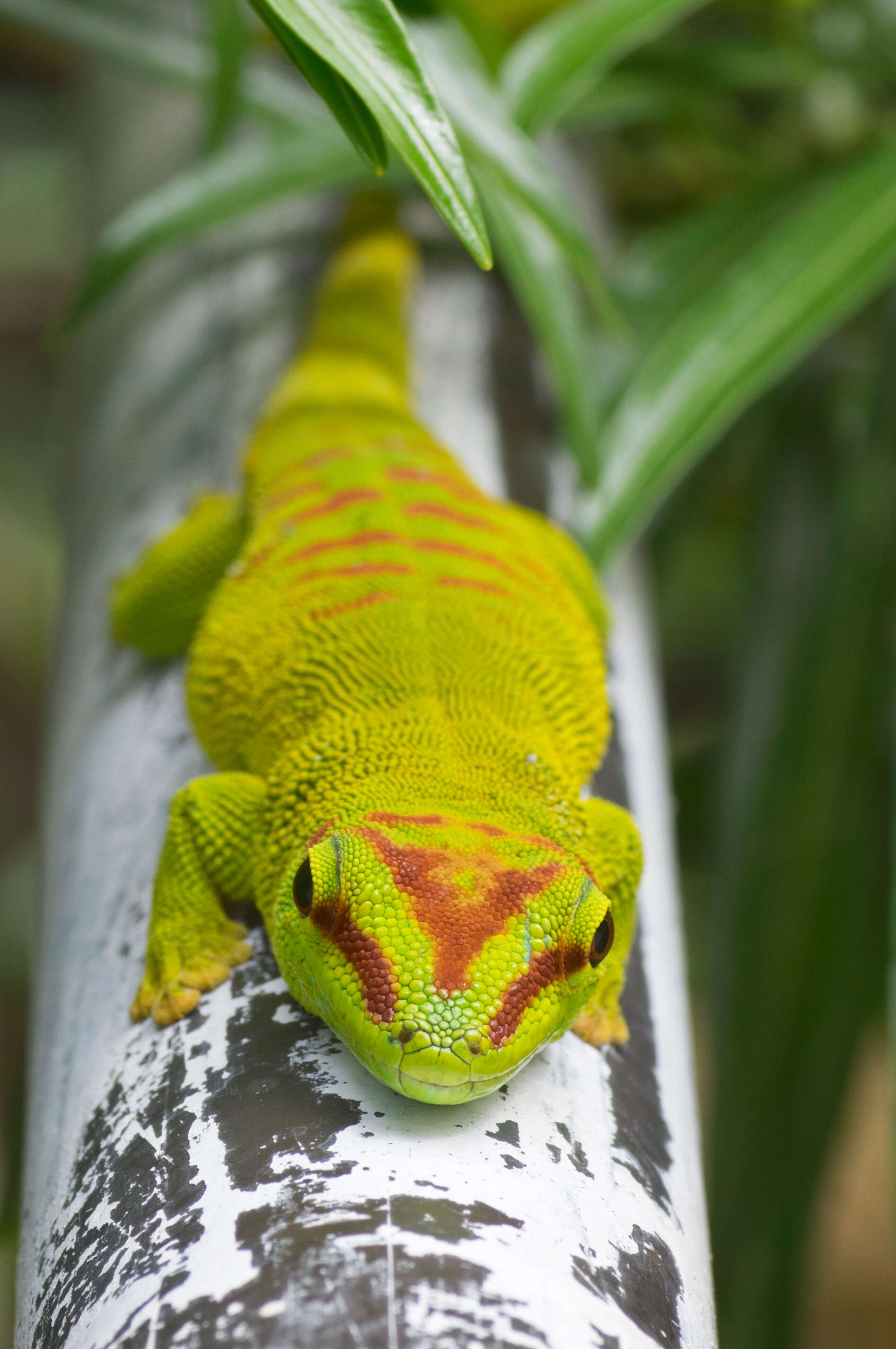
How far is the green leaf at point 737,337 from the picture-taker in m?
1.97

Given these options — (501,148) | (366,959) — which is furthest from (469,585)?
(366,959)

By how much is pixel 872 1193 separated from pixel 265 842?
3706mm

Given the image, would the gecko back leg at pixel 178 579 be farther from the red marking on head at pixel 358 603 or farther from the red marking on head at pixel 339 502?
the red marking on head at pixel 358 603

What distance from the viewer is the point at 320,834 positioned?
4.73 feet

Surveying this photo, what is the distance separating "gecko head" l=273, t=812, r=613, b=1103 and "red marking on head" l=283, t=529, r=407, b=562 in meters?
0.58

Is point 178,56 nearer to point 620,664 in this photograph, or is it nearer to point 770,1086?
point 620,664

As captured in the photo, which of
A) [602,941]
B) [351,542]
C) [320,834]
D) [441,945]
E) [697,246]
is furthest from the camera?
[697,246]

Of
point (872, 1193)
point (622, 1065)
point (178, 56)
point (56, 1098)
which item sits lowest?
point (872, 1193)

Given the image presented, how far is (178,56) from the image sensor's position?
241cm

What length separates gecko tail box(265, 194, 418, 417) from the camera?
7.20 ft

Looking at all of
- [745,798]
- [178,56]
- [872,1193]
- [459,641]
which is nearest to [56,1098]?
[459,641]

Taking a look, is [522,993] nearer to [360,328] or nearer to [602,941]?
[602,941]

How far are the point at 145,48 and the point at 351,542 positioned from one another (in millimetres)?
1174

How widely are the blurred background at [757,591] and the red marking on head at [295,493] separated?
1.22 feet
